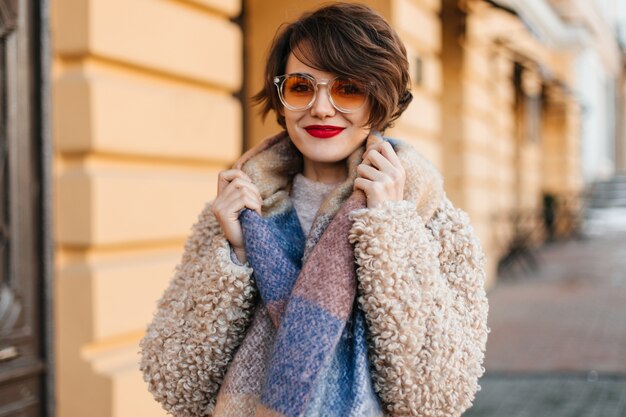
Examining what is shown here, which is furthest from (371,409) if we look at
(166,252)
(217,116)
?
(217,116)

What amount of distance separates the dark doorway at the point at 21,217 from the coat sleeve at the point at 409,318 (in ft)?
7.68

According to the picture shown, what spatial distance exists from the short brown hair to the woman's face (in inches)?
0.8

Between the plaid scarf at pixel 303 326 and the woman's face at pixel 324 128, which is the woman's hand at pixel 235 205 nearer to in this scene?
the plaid scarf at pixel 303 326

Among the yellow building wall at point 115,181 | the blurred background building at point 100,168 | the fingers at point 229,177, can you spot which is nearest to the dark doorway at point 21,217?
the blurred background building at point 100,168

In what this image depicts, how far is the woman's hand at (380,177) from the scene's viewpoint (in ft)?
5.20

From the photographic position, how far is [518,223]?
12.4 m

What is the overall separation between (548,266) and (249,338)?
40.5 feet

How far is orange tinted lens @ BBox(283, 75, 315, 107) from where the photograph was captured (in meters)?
1.64

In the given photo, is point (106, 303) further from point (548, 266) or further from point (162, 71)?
point (548, 266)

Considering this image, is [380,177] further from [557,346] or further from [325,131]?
[557,346]

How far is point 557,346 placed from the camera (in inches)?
281

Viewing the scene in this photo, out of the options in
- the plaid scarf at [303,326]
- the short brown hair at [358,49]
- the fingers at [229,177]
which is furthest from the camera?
the fingers at [229,177]

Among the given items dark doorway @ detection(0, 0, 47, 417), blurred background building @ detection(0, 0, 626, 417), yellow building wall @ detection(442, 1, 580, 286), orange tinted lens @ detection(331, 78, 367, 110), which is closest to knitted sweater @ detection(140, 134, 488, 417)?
orange tinted lens @ detection(331, 78, 367, 110)

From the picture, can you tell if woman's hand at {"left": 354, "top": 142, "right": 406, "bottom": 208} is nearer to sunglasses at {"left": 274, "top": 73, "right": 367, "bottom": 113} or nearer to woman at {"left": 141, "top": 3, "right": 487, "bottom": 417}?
woman at {"left": 141, "top": 3, "right": 487, "bottom": 417}
